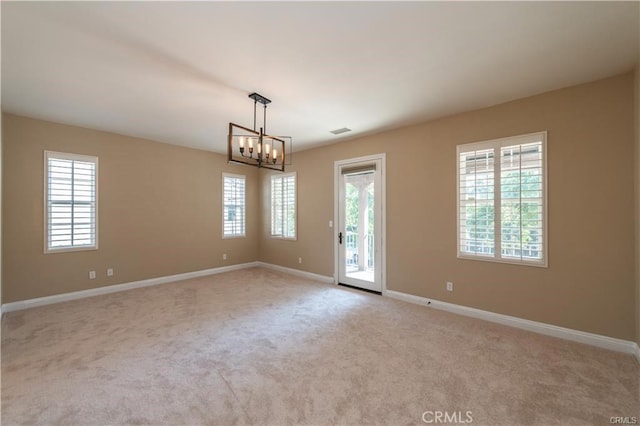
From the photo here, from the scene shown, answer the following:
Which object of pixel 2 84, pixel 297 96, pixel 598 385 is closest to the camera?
A: pixel 598 385

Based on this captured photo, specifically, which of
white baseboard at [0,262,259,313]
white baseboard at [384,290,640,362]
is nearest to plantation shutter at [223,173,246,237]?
white baseboard at [0,262,259,313]

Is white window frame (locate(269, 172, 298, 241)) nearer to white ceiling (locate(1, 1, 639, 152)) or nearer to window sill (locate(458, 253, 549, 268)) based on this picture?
white ceiling (locate(1, 1, 639, 152))

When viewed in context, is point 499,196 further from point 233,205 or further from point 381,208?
point 233,205

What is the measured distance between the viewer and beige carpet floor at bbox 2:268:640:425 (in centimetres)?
187

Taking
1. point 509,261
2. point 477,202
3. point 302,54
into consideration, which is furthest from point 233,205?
point 509,261

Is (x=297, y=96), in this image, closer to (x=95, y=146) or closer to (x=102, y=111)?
(x=102, y=111)

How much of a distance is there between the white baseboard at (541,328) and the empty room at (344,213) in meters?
0.02

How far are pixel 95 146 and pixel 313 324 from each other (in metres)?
4.59

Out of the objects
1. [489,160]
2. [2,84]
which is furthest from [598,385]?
[2,84]

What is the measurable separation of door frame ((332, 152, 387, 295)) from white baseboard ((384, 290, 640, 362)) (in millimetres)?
717

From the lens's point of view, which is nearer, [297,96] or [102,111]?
[297,96]

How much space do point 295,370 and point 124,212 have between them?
4.31 metres

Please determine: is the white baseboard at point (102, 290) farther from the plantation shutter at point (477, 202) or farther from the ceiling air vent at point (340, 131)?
the plantation shutter at point (477, 202)

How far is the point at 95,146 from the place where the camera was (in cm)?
445
